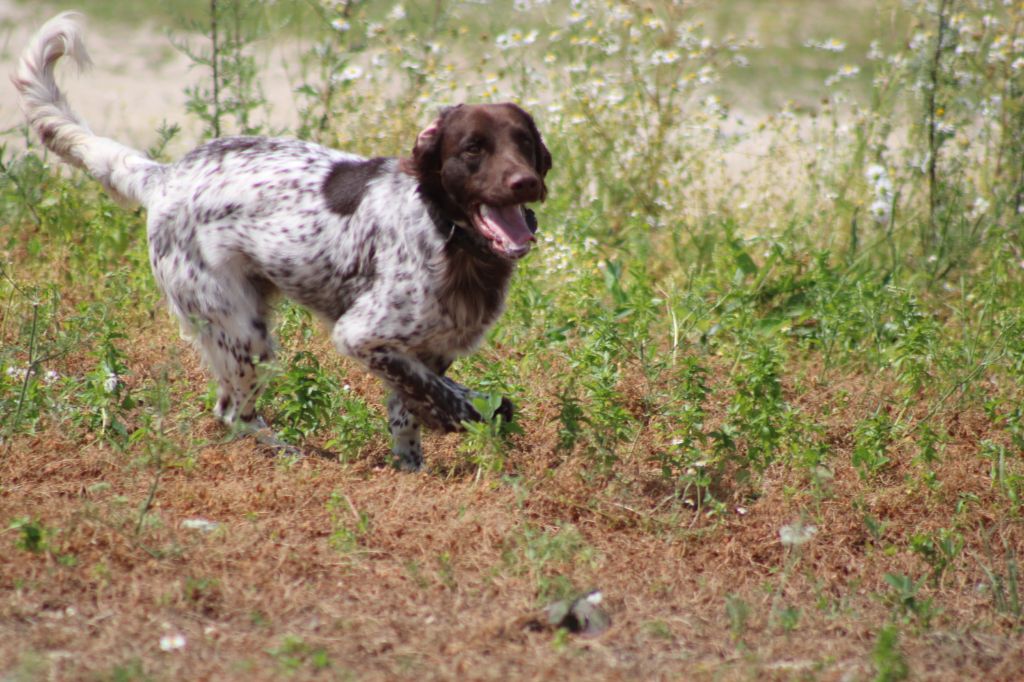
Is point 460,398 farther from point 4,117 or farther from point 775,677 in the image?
point 4,117

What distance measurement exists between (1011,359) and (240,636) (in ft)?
11.5

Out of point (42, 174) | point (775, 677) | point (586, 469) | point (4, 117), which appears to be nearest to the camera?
point (775, 677)

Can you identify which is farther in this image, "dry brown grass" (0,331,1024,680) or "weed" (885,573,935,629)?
"weed" (885,573,935,629)

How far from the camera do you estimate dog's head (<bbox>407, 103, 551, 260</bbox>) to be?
407 centimetres

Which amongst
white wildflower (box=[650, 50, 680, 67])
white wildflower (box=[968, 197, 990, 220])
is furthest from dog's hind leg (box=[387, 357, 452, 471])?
white wildflower (box=[968, 197, 990, 220])

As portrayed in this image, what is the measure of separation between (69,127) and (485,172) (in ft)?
6.09

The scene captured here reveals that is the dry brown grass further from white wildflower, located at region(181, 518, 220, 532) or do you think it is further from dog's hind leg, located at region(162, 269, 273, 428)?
dog's hind leg, located at region(162, 269, 273, 428)

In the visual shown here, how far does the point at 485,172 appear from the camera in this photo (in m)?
4.14

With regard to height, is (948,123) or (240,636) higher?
(948,123)

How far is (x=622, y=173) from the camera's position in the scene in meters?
7.05

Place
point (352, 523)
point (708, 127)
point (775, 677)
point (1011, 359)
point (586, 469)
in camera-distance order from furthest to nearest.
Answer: point (708, 127) < point (1011, 359) < point (586, 469) < point (352, 523) < point (775, 677)

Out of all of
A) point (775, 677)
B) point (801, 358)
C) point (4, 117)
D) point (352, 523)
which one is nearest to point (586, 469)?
point (352, 523)

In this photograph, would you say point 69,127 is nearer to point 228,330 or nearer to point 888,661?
point 228,330

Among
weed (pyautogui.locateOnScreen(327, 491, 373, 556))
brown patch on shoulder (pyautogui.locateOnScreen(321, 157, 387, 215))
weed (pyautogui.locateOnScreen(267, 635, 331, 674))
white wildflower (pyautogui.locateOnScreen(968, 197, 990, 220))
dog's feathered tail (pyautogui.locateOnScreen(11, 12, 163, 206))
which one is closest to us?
weed (pyautogui.locateOnScreen(267, 635, 331, 674))
